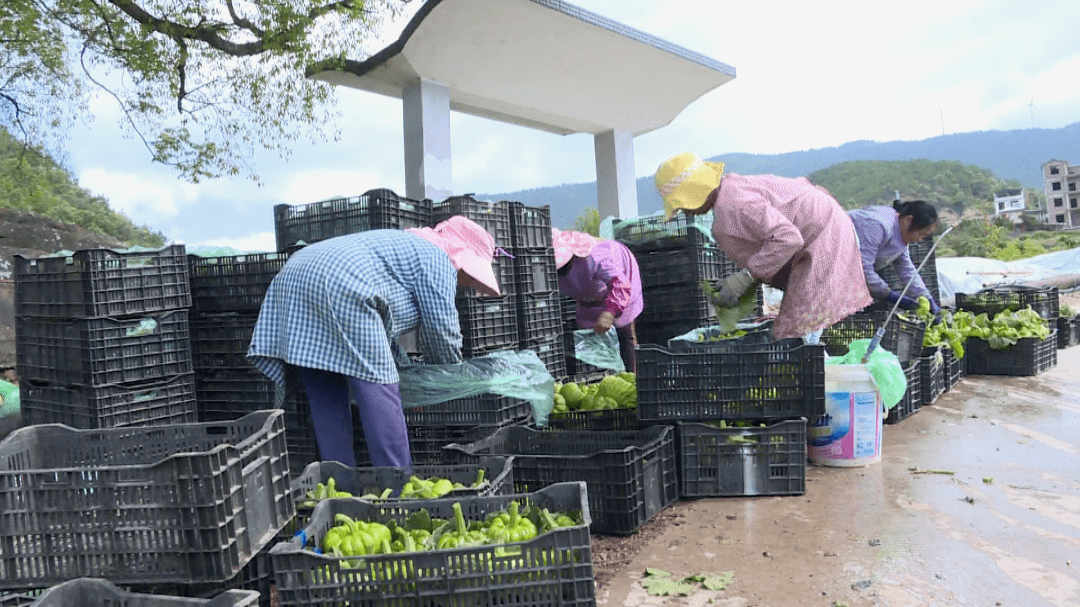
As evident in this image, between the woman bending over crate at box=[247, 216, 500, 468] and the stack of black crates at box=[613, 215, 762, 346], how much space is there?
3.18 metres

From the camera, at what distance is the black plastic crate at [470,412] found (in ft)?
14.9

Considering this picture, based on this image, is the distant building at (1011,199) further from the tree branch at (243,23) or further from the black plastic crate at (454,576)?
the black plastic crate at (454,576)

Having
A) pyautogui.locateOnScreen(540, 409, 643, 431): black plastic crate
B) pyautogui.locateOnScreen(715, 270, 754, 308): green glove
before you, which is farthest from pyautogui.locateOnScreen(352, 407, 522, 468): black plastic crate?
pyautogui.locateOnScreen(715, 270, 754, 308): green glove

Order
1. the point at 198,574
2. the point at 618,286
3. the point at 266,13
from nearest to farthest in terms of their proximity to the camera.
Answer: the point at 198,574, the point at 618,286, the point at 266,13

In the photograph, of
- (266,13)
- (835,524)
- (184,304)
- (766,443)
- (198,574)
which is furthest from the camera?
(266,13)

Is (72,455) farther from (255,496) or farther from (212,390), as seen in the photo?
(212,390)

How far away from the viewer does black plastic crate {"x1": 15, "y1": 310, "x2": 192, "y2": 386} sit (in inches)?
188

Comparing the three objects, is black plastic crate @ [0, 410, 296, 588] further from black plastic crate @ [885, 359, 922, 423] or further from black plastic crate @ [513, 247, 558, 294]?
black plastic crate @ [885, 359, 922, 423]

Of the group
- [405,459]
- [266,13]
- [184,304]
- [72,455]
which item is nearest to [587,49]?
[266,13]

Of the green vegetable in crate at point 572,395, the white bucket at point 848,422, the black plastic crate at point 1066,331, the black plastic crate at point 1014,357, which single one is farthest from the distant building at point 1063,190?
the green vegetable in crate at point 572,395

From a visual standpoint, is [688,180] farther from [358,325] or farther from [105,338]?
[105,338]

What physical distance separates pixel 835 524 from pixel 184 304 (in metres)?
4.10

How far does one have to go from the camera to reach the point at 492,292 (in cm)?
448

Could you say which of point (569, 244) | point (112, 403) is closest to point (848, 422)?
point (569, 244)
